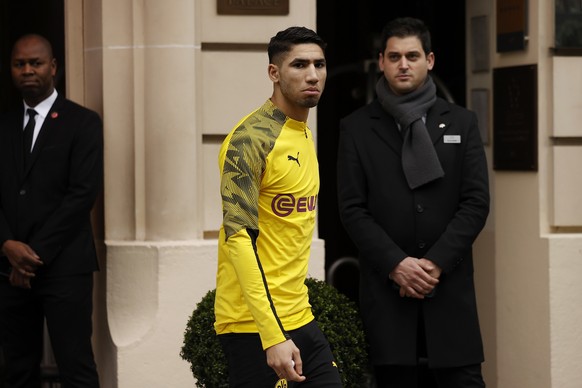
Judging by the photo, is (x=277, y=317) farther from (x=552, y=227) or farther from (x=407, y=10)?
(x=407, y=10)

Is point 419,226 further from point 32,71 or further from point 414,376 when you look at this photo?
point 32,71

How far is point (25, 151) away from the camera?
7.84m

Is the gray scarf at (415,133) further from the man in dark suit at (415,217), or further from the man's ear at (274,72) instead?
the man's ear at (274,72)

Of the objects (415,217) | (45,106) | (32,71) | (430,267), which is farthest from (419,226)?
(32,71)

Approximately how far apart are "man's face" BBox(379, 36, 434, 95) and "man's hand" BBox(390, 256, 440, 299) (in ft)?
2.95

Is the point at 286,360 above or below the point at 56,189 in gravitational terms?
below

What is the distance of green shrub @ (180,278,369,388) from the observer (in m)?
6.73

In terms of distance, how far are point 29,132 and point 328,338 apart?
2.24 meters

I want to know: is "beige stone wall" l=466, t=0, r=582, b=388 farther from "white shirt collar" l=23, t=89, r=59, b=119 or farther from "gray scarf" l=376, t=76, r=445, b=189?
"white shirt collar" l=23, t=89, r=59, b=119

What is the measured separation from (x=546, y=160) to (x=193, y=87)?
219 centimetres

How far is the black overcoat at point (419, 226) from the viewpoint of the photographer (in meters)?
7.01

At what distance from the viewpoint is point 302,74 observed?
5527 mm

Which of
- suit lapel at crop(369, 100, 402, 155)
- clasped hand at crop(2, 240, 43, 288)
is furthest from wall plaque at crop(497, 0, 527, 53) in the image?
clasped hand at crop(2, 240, 43, 288)

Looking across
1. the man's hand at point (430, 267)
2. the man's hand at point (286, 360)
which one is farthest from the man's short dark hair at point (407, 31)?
the man's hand at point (286, 360)
